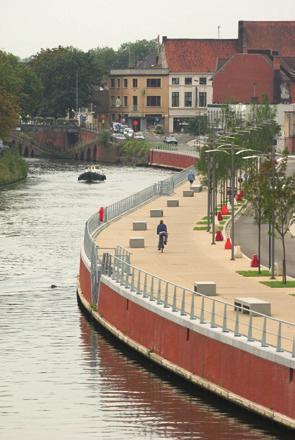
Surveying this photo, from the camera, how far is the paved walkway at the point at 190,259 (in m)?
Answer: 68.6

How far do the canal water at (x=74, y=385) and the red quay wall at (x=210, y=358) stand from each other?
2.17 ft

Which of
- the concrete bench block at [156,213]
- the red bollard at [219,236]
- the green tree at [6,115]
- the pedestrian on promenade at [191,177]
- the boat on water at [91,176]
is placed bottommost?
the boat on water at [91,176]

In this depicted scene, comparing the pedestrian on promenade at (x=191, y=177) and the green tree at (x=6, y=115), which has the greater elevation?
the green tree at (x=6, y=115)

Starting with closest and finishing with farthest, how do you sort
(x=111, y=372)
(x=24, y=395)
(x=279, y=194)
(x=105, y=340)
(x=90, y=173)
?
(x=24, y=395)
(x=111, y=372)
(x=105, y=340)
(x=279, y=194)
(x=90, y=173)

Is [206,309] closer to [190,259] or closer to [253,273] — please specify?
[253,273]

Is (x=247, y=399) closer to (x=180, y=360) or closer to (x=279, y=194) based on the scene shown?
(x=180, y=360)

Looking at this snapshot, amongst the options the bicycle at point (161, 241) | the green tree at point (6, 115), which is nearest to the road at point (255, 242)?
the bicycle at point (161, 241)

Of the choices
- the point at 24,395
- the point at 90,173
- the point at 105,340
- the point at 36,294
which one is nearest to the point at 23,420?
the point at 24,395

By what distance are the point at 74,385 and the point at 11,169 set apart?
118 m

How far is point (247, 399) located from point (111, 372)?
30.3ft

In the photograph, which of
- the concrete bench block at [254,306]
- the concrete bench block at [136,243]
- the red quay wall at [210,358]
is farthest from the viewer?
the concrete bench block at [136,243]

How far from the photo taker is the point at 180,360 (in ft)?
203

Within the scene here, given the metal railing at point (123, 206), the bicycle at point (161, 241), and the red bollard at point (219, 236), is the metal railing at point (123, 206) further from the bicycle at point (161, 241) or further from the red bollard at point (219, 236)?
the red bollard at point (219, 236)

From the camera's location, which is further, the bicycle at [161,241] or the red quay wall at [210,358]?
the bicycle at [161,241]
